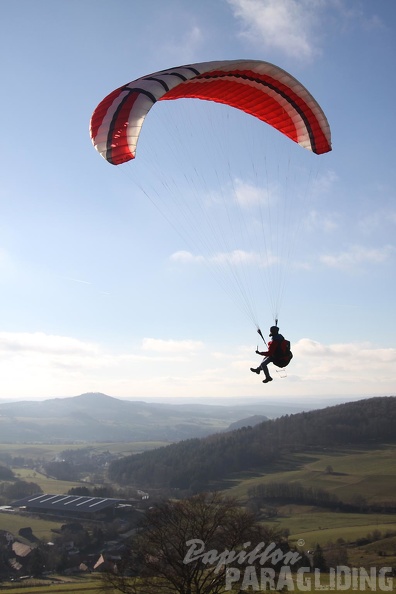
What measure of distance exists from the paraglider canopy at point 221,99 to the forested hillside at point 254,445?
78.5 metres

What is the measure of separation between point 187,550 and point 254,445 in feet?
287

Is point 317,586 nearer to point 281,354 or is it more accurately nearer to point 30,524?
point 281,354

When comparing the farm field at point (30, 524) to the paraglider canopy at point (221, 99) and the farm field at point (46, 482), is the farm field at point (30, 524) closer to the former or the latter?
A: the farm field at point (46, 482)

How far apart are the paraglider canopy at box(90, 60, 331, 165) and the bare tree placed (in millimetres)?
13566

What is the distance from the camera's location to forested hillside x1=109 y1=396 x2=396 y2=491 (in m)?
92.9

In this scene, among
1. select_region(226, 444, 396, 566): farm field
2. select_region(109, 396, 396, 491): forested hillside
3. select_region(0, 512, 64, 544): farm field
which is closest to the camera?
select_region(226, 444, 396, 566): farm field

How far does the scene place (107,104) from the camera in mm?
12344

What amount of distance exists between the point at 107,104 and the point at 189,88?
9.77 ft

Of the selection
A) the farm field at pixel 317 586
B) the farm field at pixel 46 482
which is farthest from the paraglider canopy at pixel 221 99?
the farm field at pixel 46 482

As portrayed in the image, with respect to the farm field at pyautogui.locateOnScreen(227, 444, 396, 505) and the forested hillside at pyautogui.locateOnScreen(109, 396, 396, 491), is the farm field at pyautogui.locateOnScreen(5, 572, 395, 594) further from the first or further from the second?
the forested hillside at pyautogui.locateOnScreen(109, 396, 396, 491)

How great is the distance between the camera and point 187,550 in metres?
17.5

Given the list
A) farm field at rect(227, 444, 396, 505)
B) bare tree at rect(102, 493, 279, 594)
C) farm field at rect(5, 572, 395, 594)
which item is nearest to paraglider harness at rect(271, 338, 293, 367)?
bare tree at rect(102, 493, 279, 594)

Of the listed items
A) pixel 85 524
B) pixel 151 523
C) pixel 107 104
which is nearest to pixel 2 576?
pixel 85 524

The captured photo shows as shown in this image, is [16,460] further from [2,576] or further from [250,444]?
[2,576]
